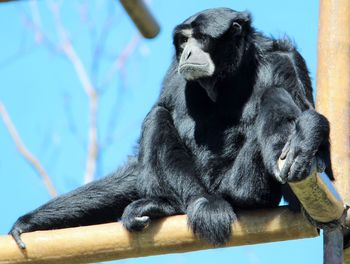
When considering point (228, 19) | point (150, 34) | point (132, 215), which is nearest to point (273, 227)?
point (132, 215)

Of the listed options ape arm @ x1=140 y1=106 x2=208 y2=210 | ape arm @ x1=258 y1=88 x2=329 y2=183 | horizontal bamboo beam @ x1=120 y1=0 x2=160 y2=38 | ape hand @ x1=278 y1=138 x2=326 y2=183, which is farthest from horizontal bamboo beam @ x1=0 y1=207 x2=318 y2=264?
horizontal bamboo beam @ x1=120 y1=0 x2=160 y2=38

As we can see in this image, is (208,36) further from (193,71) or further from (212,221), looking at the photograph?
(212,221)

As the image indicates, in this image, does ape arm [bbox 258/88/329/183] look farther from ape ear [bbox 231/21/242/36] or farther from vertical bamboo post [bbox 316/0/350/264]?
ape ear [bbox 231/21/242/36]

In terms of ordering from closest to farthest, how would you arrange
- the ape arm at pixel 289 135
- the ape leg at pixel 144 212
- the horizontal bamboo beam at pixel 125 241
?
the ape arm at pixel 289 135, the horizontal bamboo beam at pixel 125 241, the ape leg at pixel 144 212

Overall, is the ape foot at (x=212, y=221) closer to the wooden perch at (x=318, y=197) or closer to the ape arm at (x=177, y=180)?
the ape arm at (x=177, y=180)

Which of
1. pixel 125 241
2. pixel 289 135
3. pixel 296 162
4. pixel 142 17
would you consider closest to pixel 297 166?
pixel 296 162

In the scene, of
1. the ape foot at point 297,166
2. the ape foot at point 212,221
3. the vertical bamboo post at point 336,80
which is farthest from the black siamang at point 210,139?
the ape foot at point 297,166

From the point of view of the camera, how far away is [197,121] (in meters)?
6.55

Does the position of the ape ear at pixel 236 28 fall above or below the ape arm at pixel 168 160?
above

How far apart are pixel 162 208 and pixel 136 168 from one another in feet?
2.90

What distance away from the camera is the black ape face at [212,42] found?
21.2 feet

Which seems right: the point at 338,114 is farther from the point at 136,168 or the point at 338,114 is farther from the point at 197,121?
the point at 136,168

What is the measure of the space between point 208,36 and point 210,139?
0.91 metres

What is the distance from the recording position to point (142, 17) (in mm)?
7086
